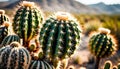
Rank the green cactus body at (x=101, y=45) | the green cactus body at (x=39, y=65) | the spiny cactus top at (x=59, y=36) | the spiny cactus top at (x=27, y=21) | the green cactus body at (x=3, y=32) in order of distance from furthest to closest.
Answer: the green cactus body at (x=101, y=45), the green cactus body at (x=3, y=32), the spiny cactus top at (x=27, y=21), the green cactus body at (x=39, y=65), the spiny cactus top at (x=59, y=36)

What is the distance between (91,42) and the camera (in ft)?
17.4

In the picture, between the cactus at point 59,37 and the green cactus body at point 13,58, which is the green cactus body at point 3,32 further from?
the cactus at point 59,37

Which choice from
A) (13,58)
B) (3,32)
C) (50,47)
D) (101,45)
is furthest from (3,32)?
(101,45)

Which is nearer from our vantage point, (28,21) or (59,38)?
(59,38)

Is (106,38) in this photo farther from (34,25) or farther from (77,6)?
(77,6)

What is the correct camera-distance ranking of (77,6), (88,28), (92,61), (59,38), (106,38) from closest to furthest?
(59,38) < (106,38) < (92,61) < (88,28) < (77,6)

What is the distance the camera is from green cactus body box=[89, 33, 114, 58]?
5137 millimetres

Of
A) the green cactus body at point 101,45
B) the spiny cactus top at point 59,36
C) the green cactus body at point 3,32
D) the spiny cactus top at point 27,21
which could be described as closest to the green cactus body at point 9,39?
the spiny cactus top at point 27,21

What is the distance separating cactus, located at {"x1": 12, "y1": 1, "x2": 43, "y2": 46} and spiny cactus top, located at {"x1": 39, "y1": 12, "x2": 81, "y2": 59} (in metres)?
0.61

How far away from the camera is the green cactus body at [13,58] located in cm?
369

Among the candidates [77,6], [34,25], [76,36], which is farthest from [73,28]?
[77,6]

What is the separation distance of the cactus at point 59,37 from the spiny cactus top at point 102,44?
4.80 ft

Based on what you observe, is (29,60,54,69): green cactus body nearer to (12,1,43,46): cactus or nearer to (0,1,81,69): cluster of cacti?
(0,1,81,69): cluster of cacti

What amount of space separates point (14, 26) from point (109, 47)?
167cm
